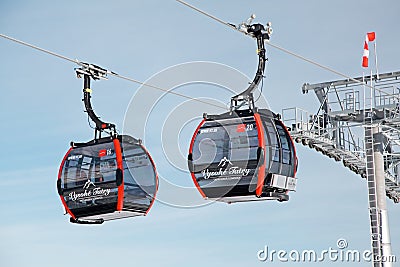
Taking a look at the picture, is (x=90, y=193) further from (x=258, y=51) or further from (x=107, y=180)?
(x=258, y=51)

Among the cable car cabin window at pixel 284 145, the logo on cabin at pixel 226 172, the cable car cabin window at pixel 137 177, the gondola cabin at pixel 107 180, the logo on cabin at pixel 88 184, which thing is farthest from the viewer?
the logo on cabin at pixel 88 184

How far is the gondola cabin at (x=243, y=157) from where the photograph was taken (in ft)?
53.7

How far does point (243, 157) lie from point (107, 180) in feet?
9.55

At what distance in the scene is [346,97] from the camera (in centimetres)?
3102

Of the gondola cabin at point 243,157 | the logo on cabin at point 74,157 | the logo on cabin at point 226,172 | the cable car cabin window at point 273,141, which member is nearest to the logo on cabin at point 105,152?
the logo on cabin at point 74,157

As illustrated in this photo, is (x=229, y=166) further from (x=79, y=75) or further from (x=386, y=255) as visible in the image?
(x=386, y=255)

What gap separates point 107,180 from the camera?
17.2m

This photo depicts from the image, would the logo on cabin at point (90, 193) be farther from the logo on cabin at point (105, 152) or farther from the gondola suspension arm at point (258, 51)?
the gondola suspension arm at point (258, 51)

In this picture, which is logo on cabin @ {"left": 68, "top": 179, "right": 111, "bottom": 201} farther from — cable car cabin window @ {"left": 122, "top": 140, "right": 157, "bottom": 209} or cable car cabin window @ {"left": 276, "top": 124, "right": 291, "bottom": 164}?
cable car cabin window @ {"left": 276, "top": 124, "right": 291, "bottom": 164}

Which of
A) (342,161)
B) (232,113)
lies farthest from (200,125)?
(342,161)

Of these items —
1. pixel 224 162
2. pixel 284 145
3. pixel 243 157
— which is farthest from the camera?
pixel 284 145

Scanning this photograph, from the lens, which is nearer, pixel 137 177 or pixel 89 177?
pixel 89 177

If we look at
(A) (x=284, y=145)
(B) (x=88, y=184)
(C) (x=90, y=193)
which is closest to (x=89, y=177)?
(B) (x=88, y=184)

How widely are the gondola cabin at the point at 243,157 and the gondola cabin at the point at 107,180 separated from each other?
1.29m
